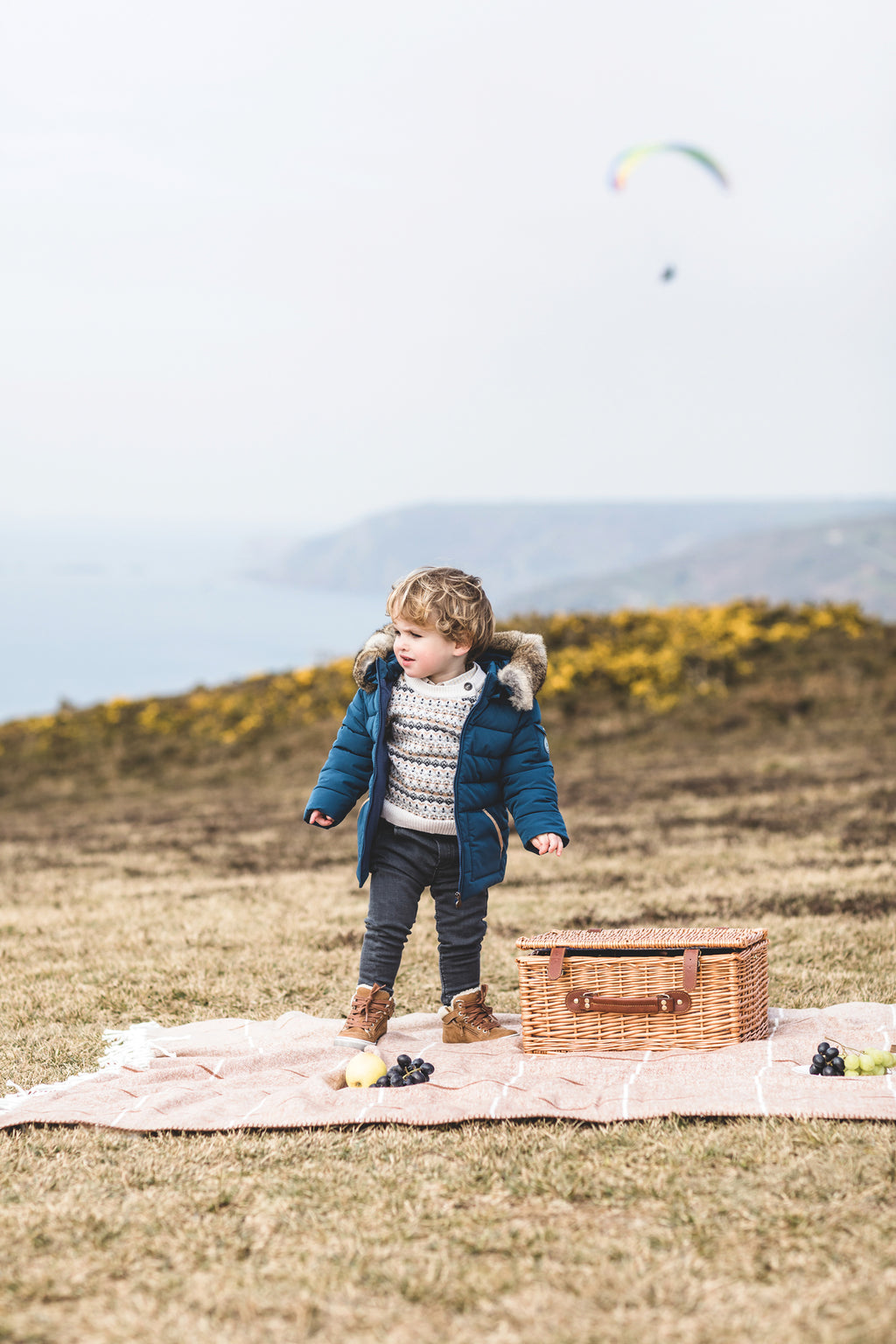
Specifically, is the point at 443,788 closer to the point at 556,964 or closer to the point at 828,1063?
the point at 556,964

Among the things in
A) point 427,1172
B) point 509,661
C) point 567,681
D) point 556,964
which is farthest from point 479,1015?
point 567,681

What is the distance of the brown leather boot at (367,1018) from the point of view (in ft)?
14.4

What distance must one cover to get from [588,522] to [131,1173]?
111 meters

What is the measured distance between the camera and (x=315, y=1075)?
4031 mm

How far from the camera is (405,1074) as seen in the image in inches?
154

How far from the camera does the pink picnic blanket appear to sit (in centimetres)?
349

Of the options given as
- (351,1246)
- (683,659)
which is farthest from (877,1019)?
(683,659)

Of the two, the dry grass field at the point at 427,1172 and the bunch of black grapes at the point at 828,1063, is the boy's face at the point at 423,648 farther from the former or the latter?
the bunch of black grapes at the point at 828,1063

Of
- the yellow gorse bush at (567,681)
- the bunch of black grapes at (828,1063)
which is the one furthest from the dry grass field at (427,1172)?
the yellow gorse bush at (567,681)

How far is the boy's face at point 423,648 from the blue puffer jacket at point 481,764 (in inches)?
5.9

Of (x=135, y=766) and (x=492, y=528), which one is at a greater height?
(x=492, y=528)

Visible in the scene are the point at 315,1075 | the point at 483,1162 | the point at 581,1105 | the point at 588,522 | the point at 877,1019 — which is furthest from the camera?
the point at 588,522

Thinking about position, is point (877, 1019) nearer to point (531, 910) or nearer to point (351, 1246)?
point (351, 1246)

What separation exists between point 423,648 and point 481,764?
19.9 inches
